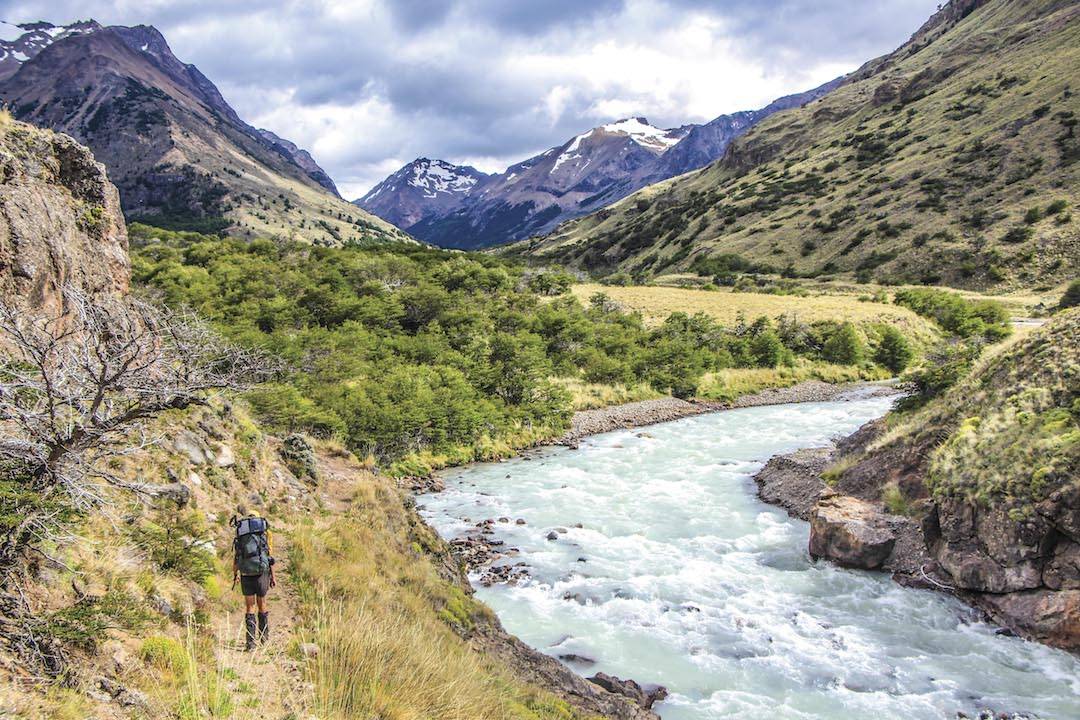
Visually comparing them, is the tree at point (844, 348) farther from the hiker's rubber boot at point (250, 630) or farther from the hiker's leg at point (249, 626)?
the hiker's rubber boot at point (250, 630)

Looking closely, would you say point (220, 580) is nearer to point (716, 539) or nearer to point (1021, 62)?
point (716, 539)

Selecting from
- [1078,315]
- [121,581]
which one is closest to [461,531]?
[121,581]

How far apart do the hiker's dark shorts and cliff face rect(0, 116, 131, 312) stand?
721 centimetres

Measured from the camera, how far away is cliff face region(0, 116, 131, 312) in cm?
1042

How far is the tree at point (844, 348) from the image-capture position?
43.7 meters

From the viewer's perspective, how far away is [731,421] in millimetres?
31422

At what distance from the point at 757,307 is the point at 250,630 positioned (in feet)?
181

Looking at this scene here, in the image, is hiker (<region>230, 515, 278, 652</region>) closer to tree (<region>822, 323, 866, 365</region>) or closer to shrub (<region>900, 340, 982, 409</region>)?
shrub (<region>900, 340, 982, 409</region>)

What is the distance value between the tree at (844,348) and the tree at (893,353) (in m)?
1.50

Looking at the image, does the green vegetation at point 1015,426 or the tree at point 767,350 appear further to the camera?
the tree at point 767,350

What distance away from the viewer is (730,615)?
11.8 metres

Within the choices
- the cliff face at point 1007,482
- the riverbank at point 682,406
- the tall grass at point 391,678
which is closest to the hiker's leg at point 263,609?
the tall grass at point 391,678

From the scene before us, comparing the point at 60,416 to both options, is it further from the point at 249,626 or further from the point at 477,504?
the point at 477,504

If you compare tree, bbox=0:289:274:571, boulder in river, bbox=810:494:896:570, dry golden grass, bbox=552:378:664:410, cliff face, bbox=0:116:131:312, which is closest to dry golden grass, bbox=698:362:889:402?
dry golden grass, bbox=552:378:664:410
